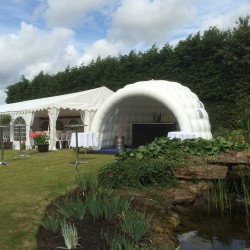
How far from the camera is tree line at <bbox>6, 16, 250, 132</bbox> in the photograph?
53.1 ft

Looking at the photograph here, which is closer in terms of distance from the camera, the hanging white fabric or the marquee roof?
the hanging white fabric

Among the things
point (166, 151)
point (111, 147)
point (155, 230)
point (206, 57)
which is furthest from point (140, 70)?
point (155, 230)

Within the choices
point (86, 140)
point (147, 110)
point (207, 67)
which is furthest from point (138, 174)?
point (207, 67)

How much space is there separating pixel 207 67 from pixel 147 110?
12.2 feet

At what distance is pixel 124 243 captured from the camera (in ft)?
9.45

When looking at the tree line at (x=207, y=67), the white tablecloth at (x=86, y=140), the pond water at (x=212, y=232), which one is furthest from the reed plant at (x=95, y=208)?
the tree line at (x=207, y=67)

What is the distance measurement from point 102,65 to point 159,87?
33.2 ft

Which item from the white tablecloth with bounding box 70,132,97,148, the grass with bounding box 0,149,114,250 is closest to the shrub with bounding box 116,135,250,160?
the grass with bounding box 0,149,114,250

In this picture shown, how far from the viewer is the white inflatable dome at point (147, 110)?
38.0 ft

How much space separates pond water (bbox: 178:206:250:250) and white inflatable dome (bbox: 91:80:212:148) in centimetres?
588

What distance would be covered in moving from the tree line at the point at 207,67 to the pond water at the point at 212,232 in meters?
9.37

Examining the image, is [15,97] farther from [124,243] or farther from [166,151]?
[124,243]

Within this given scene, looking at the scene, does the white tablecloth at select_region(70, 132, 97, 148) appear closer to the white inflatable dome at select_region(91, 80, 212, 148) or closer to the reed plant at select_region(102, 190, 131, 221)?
the white inflatable dome at select_region(91, 80, 212, 148)

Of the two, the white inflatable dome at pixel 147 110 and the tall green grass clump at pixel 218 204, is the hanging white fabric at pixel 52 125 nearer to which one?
the white inflatable dome at pixel 147 110
